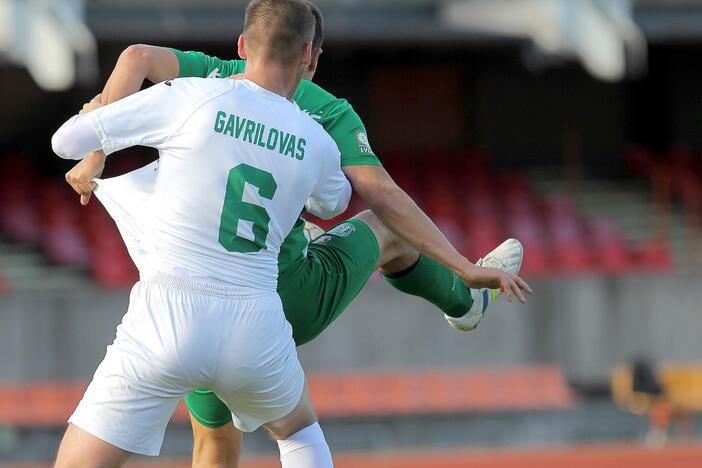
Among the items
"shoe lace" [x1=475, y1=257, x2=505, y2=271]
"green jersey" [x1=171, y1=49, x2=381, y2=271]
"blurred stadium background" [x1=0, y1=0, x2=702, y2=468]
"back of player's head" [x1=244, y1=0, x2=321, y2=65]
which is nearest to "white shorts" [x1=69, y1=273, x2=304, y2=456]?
"green jersey" [x1=171, y1=49, x2=381, y2=271]

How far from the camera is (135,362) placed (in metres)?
3.33

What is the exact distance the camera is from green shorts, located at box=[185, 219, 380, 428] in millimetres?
3811

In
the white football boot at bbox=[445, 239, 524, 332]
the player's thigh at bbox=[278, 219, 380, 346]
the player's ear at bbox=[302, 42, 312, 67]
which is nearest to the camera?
the player's ear at bbox=[302, 42, 312, 67]

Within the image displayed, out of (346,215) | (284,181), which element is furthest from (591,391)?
(284,181)

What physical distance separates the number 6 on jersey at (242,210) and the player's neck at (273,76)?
243 millimetres

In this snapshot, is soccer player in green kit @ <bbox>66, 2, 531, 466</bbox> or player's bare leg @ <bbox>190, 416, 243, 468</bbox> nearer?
soccer player in green kit @ <bbox>66, 2, 531, 466</bbox>

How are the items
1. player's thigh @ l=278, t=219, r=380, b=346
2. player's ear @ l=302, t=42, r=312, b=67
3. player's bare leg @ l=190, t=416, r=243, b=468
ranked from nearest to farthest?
1. player's ear @ l=302, t=42, r=312, b=67
2. player's thigh @ l=278, t=219, r=380, b=346
3. player's bare leg @ l=190, t=416, r=243, b=468

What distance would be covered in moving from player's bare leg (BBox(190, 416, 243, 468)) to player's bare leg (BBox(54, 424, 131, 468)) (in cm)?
Result: 75

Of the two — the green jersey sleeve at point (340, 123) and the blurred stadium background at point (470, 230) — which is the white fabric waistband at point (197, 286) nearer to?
the green jersey sleeve at point (340, 123)

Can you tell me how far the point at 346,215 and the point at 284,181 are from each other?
9640 mm

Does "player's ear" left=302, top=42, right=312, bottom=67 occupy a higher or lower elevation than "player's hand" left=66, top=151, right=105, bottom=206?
higher

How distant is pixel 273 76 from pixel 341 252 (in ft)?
2.37

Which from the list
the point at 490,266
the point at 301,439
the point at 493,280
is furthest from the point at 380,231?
the point at 301,439

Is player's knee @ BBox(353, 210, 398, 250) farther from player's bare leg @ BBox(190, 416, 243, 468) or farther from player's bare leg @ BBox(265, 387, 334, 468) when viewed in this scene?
player's bare leg @ BBox(190, 416, 243, 468)
